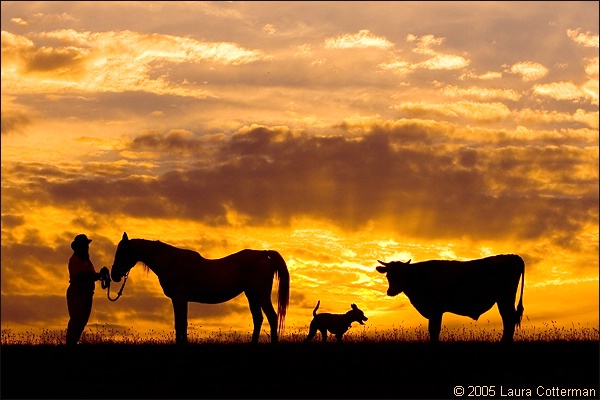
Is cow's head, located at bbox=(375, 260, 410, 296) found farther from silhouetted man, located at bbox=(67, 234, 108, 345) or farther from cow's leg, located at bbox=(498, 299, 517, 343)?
silhouetted man, located at bbox=(67, 234, 108, 345)

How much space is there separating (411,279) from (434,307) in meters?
0.98

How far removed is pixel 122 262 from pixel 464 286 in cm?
894

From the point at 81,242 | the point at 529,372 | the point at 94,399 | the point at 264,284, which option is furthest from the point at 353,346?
the point at 94,399

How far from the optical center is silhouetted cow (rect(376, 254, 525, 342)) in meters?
24.2

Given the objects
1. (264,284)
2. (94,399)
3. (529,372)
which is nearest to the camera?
(94,399)

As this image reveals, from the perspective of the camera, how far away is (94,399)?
15.3m

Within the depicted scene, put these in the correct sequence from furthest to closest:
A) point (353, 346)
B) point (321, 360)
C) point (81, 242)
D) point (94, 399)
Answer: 1. point (353, 346)
2. point (81, 242)
3. point (321, 360)
4. point (94, 399)

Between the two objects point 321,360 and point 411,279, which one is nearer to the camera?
point 321,360

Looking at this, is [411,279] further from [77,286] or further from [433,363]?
[77,286]

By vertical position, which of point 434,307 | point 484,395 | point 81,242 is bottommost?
point 484,395

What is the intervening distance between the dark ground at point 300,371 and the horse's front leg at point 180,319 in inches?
33.2

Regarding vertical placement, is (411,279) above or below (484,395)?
above

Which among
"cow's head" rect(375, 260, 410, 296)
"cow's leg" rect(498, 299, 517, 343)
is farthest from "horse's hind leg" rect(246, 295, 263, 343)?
"cow's leg" rect(498, 299, 517, 343)

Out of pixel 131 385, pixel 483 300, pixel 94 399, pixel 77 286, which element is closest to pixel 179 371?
pixel 131 385
